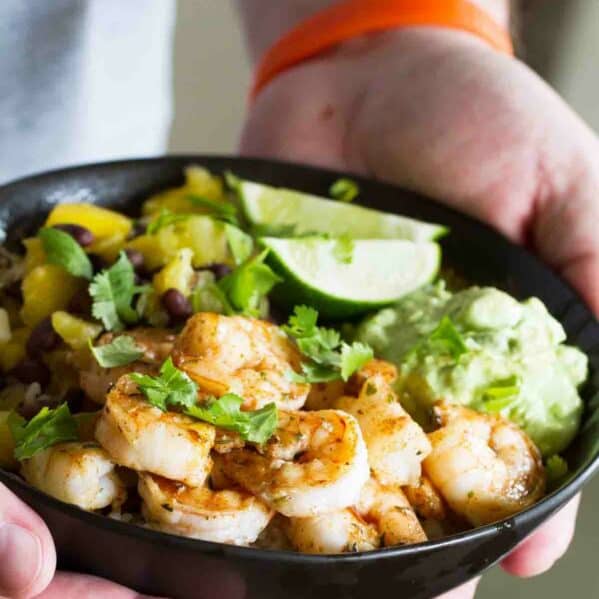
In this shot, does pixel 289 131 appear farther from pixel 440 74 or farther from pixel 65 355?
pixel 65 355

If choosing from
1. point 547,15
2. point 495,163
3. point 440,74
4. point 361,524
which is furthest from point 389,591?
point 547,15

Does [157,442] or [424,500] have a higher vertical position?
[157,442]

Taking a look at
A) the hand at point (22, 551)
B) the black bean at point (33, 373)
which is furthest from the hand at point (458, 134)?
the hand at point (22, 551)

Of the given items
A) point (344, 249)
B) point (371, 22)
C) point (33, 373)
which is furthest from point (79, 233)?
point (371, 22)

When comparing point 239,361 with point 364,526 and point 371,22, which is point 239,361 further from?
point 371,22

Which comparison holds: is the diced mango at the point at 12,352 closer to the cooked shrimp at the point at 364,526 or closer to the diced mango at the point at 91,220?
the diced mango at the point at 91,220
